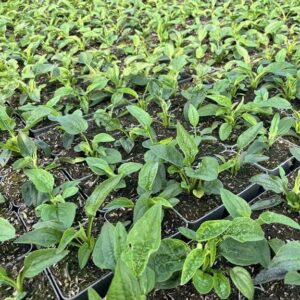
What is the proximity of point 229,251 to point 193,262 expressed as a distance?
0.13 metres

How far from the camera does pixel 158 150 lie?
A: 3.89 ft

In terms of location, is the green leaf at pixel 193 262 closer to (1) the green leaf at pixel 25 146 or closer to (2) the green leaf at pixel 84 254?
(2) the green leaf at pixel 84 254

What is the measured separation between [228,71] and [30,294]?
4.65 feet

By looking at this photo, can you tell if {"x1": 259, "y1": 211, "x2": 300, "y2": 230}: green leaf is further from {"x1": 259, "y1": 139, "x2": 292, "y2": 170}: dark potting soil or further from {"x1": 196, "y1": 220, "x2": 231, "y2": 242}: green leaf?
{"x1": 259, "y1": 139, "x2": 292, "y2": 170}: dark potting soil

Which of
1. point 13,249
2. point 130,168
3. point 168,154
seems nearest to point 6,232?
point 13,249

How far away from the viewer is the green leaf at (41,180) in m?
1.13

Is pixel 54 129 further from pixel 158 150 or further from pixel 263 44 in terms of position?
pixel 263 44

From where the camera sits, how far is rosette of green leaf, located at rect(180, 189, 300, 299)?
862mm

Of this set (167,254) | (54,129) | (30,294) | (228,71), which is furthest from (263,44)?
(30,294)

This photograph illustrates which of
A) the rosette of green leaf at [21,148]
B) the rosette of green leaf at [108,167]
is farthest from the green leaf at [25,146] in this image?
the rosette of green leaf at [108,167]

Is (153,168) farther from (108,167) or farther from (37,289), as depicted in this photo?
(37,289)

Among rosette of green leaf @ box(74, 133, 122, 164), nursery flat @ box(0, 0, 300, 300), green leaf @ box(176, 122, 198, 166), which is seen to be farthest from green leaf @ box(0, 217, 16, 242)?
green leaf @ box(176, 122, 198, 166)

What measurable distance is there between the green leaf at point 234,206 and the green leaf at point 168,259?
164mm

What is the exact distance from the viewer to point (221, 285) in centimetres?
90
